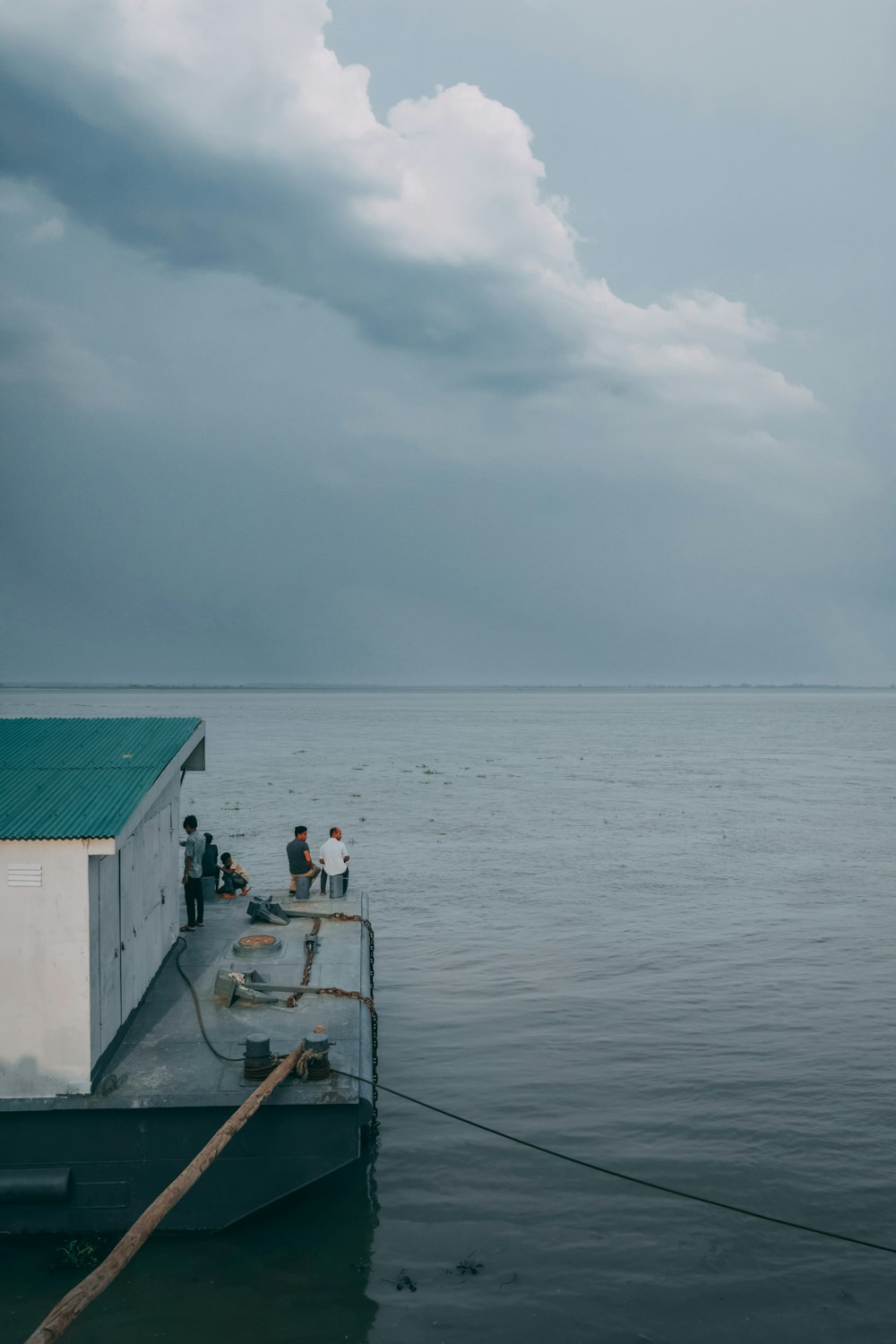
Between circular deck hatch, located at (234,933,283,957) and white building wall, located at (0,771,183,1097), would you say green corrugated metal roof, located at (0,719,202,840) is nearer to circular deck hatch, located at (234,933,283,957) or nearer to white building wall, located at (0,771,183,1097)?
white building wall, located at (0,771,183,1097)

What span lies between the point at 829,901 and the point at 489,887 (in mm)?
9636

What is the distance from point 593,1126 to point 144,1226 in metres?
6.97

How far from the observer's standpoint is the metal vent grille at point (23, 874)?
1145 cm

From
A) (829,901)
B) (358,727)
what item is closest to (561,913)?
(829,901)

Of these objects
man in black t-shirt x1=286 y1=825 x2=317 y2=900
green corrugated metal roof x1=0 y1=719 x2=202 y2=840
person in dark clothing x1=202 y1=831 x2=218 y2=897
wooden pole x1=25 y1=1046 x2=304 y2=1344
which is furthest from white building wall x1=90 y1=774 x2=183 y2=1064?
man in black t-shirt x1=286 y1=825 x2=317 y2=900

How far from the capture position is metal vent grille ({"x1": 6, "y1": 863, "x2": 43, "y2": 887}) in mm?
11445

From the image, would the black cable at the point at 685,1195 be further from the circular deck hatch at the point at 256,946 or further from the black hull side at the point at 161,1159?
the circular deck hatch at the point at 256,946

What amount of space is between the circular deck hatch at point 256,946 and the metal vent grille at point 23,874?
261 inches

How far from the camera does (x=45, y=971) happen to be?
1146 centimetres

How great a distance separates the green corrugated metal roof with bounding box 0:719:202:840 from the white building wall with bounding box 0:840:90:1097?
34cm

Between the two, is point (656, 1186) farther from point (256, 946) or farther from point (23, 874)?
point (256, 946)

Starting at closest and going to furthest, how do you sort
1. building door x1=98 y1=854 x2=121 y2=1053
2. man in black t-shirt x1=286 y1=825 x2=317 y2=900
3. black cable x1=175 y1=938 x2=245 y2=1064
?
building door x1=98 y1=854 x2=121 y2=1053 → black cable x1=175 y1=938 x2=245 y2=1064 → man in black t-shirt x1=286 y1=825 x2=317 y2=900

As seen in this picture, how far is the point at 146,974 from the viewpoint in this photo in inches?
595

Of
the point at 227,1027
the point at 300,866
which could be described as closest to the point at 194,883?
the point at 300,866
